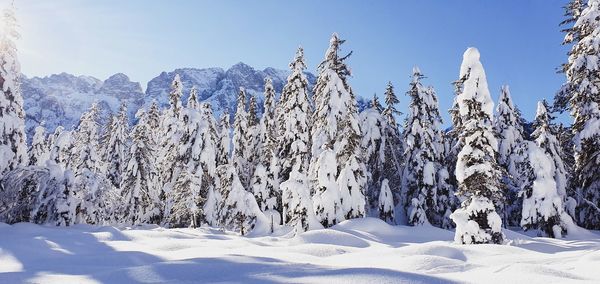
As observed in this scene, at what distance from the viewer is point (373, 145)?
105ft

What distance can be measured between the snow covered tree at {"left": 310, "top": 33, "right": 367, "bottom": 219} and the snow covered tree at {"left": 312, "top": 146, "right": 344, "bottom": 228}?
71cm

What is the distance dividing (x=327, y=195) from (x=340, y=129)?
571 centimetres

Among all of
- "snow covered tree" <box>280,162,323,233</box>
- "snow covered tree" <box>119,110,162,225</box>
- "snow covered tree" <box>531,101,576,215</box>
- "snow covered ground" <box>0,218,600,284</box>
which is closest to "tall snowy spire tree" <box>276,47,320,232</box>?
"snow covered tree" <box>280,162,323,233</box>

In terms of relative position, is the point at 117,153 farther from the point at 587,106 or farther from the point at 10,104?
the point at 587,106

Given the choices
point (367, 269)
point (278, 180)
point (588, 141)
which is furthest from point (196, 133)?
point (367, 269)

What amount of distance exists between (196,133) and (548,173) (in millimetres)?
22927

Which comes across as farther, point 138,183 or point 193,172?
point 138,183

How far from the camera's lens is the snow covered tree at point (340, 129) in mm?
25078

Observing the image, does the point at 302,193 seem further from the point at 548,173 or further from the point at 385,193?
the point at 548,173

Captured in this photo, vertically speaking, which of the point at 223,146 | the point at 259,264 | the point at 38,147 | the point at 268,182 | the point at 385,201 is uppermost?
the point at 38,147

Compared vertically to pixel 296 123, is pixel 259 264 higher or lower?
lower

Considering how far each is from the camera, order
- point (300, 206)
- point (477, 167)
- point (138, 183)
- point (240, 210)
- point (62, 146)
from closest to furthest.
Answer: point (477, 167), point (300, 206), point (240, 210), point (62, 146), point (138, 183)

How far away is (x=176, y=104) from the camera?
4088 centimetres

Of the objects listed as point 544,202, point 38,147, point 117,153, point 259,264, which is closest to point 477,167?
point 544,202
